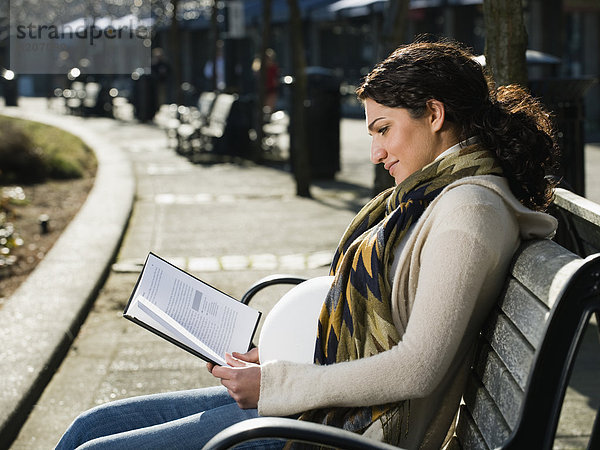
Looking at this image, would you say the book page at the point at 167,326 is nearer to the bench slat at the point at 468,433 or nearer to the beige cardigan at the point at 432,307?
the beige cardigan at the point at 432,307

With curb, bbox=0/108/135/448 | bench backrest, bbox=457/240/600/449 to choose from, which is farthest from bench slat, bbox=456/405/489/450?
curb, bbox=0/108/135/448

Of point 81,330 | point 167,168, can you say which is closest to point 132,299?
point 81,330

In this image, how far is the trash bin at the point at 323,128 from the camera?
11891 millimetres

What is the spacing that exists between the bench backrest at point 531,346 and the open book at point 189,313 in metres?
0.72

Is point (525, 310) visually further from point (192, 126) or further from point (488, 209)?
point (192, 126)

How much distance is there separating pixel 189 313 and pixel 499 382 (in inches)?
36.6

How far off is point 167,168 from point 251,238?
6312 mm

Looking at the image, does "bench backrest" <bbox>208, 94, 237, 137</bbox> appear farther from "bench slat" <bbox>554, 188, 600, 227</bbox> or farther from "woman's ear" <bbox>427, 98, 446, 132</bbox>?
"woman's ear" <bbox>427, 98, 446, 132</bbox>

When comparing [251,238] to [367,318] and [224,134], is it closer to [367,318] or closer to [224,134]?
[367,318]

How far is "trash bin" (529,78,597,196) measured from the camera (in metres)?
5.73

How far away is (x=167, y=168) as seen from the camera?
47.4 feet

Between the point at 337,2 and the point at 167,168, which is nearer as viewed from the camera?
the point at 167,168

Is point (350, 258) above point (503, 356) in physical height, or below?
above

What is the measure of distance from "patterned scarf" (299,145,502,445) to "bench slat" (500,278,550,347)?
0.27 m
